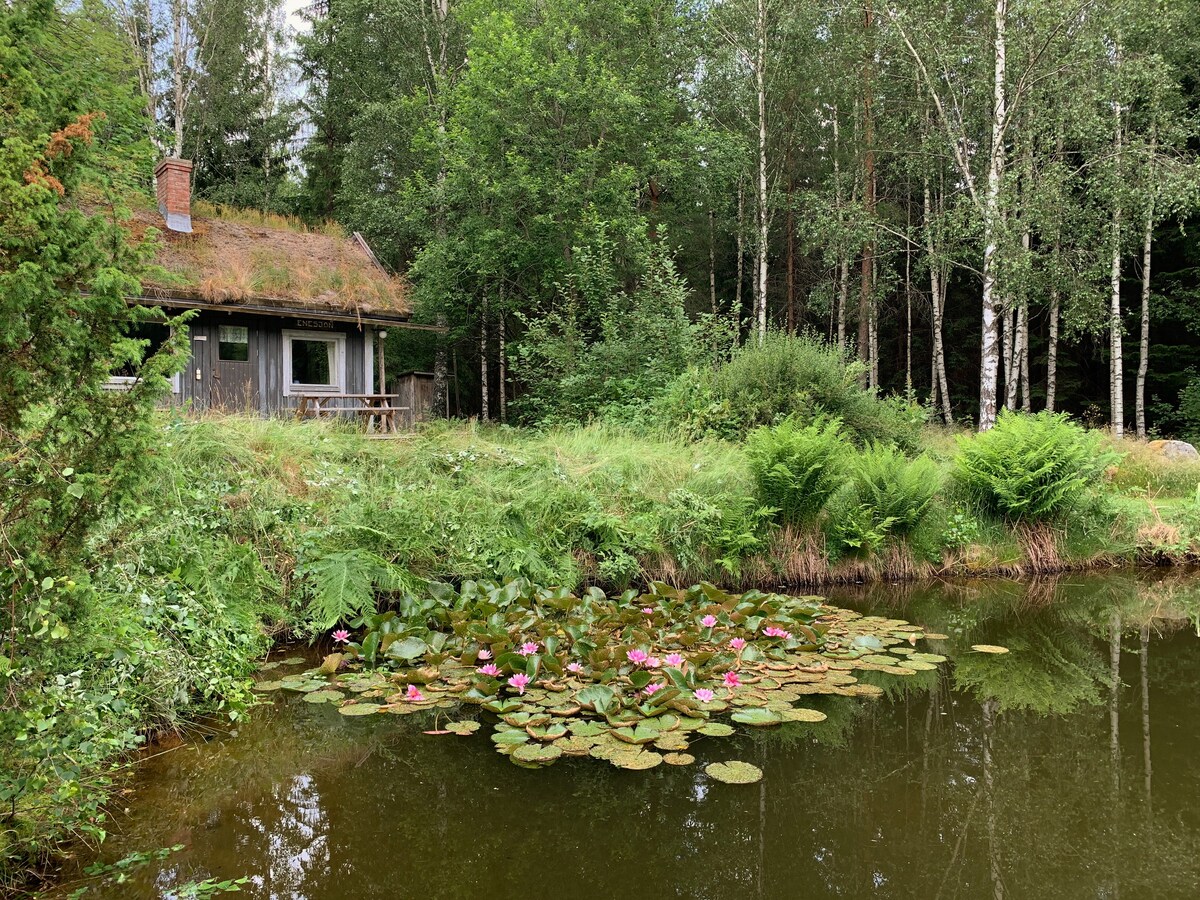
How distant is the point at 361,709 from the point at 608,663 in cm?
151

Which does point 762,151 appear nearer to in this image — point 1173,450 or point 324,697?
point 1173,450

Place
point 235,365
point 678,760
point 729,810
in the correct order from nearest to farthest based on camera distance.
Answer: point 729,810, point 678,760, point 235,365

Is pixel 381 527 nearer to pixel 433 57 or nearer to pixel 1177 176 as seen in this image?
pixel 1177 176

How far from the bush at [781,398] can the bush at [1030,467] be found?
1623 mm

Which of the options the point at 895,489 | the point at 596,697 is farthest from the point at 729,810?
the point at 895,489

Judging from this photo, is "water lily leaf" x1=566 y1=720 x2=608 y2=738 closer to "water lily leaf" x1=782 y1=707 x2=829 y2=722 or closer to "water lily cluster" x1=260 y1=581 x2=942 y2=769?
"water lily cluster" x1=260 y1=581 x2=942 y2=769

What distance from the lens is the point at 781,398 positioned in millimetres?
10586

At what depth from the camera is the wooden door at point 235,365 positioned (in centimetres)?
1448

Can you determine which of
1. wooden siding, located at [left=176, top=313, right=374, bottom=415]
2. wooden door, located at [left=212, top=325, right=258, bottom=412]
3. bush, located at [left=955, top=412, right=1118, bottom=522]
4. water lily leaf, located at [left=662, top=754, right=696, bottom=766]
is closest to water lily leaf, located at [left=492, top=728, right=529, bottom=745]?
water lily leaf, located at [left=662, top=754, right=696, bottom=766]

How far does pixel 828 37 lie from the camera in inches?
809

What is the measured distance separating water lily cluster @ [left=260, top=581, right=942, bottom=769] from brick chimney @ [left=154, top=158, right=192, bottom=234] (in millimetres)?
12622

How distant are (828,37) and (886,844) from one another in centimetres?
2203

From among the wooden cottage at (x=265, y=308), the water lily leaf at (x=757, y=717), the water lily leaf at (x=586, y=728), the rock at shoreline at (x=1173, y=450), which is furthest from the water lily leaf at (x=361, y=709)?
the rock at shoreline at (x=1173, y=450)

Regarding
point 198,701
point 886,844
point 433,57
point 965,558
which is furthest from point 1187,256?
point 198,701
